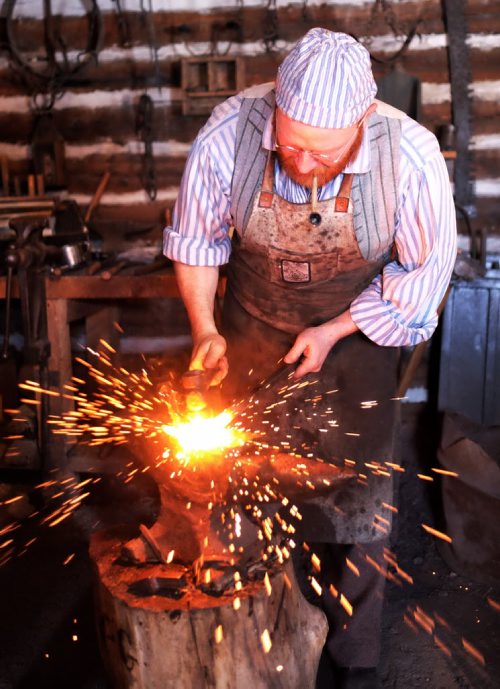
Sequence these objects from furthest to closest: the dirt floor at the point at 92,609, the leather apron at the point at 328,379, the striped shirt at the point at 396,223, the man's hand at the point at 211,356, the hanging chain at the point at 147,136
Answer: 1. the hanging chain at the point at 147,136
2. the dirt floor at the point at 92,609
3. the leather apron at the point at 328,379
4. the man's hand at the point at 211,356
5. the striped shirt at the point at 396,223

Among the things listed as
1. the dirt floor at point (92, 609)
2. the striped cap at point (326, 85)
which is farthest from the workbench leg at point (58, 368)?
the striped cap at point (326, 85)

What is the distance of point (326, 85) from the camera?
204 cm

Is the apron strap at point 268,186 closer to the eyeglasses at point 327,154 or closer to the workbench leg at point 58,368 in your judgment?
the eyeglasses at point 327,154

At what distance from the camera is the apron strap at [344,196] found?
2355 mm

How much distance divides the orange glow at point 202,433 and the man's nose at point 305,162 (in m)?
0.78

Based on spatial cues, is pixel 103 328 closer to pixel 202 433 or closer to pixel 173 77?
pixel 173 77

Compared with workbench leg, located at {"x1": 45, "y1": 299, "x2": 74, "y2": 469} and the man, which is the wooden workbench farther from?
the man

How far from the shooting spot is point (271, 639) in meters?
2.20

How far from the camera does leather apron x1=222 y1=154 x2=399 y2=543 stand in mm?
2619

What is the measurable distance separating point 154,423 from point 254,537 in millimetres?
550

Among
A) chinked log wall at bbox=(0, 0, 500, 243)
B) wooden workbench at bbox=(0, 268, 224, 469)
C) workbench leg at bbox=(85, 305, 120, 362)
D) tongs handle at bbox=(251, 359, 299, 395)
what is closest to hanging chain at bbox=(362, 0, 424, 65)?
chinked log wall at bbox=(0, 0, 500, 243)

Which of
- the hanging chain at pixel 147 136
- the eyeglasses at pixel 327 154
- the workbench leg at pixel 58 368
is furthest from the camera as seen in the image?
the hanging chain at pixel 147 136

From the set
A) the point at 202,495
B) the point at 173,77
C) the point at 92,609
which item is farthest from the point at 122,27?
the point at 202,495

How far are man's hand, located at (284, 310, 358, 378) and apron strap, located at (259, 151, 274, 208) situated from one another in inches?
17.0
